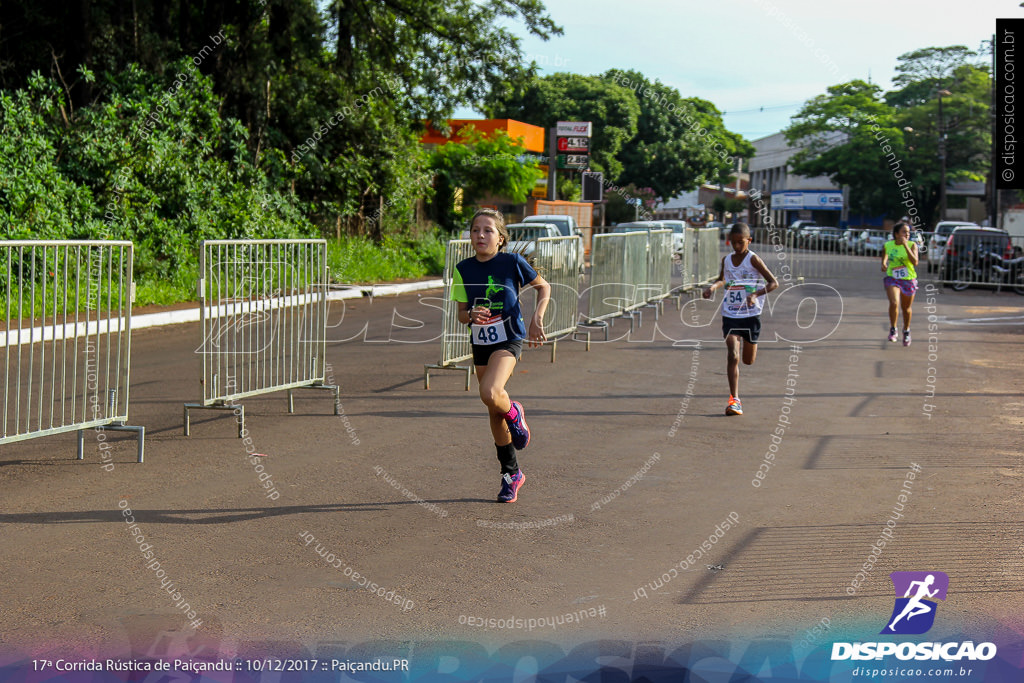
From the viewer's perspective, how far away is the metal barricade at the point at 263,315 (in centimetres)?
872

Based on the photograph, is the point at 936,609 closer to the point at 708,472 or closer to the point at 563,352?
the point at 708,472

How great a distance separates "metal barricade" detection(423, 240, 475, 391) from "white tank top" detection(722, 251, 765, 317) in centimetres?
279

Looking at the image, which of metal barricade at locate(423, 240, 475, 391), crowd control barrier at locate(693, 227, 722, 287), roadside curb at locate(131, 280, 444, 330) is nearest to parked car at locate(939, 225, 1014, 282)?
crowd control barrier at locate(693, 227, 722, 287)

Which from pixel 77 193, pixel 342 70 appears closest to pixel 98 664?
pixel 77 193

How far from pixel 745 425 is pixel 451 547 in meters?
4.50

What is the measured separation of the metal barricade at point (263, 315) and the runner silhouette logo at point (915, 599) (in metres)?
5.42

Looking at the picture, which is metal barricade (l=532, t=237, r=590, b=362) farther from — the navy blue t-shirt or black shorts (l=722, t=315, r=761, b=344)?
the navy blue t-shirt

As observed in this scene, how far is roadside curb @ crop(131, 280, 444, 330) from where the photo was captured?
629 inches

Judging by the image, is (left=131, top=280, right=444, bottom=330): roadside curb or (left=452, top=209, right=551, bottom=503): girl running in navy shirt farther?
(left=131, top=280, right=444, bottom=330): roadside curb

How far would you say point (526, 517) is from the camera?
6.24 m

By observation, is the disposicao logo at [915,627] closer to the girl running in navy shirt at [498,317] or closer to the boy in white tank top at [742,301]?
the girl running in navy shirt at [498,317]

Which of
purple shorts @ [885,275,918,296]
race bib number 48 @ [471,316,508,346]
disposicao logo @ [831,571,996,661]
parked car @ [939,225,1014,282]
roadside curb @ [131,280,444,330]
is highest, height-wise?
parked car @ [939,225,1014,282]

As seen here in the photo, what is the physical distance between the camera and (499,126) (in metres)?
42.8

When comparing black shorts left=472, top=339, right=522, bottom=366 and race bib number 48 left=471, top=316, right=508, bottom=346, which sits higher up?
race bib number 48 left=471, top=316, right=508, bottom=346
